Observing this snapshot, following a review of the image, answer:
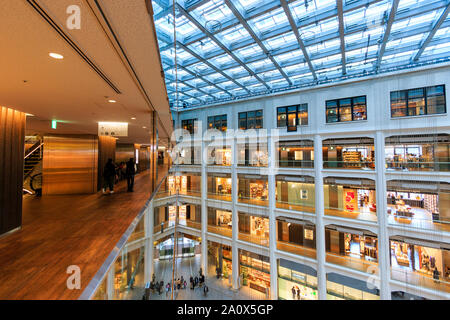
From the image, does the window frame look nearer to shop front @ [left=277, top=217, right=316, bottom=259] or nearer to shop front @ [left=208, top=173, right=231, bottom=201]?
shop front @ [left=208, top=173, right=231, bottom=201]

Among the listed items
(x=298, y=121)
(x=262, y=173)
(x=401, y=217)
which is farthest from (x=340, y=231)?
(x=298, y=121)

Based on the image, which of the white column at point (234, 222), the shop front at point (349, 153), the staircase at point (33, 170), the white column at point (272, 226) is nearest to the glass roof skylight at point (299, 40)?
the shop front at point (349, 153)

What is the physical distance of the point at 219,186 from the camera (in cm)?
1035

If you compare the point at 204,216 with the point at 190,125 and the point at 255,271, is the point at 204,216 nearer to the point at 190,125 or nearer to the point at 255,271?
the point at 255,271

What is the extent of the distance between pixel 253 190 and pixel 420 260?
624 cm

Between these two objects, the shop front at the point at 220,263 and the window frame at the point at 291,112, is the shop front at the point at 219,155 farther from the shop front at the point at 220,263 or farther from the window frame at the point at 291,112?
the shop front at the point at 220,263

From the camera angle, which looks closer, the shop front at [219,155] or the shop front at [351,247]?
the shop front at [351,247]

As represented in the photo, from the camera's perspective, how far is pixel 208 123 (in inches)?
419

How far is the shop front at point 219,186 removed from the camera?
1009cm

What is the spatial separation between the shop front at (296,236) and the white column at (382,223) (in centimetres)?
215

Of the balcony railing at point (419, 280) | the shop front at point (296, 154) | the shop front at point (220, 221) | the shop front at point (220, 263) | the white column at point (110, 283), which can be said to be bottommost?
the shop front at point (220, 263)

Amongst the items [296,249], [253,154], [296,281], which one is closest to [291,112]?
[253,154]

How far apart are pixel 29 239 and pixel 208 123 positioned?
346 inches
